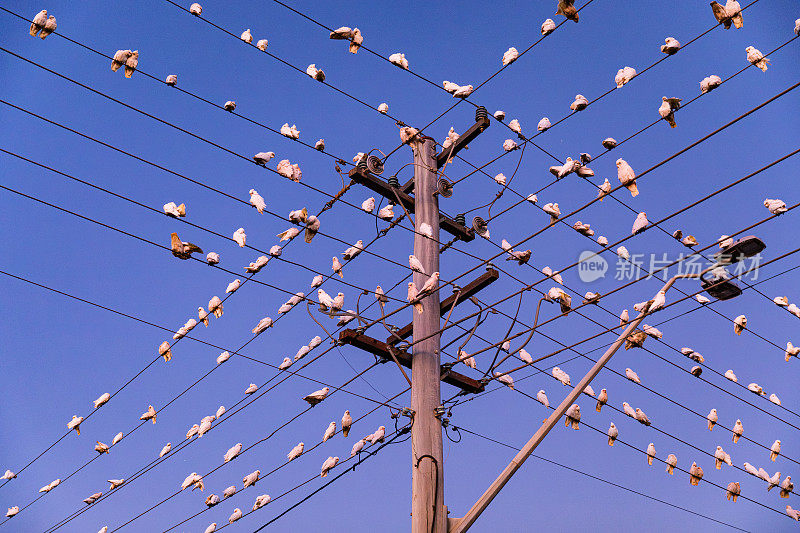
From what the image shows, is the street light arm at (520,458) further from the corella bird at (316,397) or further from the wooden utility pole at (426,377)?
the corella bird at (316,397)

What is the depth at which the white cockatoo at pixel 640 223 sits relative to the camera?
5.92 m

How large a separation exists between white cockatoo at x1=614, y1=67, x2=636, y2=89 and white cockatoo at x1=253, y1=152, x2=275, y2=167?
336 centimetres

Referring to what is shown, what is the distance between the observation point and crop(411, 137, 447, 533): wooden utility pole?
18.5 feet

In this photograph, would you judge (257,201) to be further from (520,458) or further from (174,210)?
(520,458)

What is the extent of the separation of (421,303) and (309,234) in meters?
1.29

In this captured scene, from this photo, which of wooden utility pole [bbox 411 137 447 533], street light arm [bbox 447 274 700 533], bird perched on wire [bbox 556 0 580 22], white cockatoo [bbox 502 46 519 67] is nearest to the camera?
street light arm [bbox 447 274 700 533]

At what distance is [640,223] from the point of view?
599 centimetres

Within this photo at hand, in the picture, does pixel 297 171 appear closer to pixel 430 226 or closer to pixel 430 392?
pixel 430 226

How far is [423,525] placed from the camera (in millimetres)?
5516

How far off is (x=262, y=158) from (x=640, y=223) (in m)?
3.54

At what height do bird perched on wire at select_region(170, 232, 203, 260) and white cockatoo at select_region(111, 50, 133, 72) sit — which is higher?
white cockatoo at select_region(111, 50, 133, 72)

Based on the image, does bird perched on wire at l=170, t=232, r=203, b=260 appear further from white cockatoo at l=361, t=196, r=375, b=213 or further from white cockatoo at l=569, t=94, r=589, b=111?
white cockatoo at l=569, t=94, r=589, b=111

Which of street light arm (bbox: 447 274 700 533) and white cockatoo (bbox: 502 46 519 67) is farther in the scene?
white cockatoo (bbox: 502 46 519 67)

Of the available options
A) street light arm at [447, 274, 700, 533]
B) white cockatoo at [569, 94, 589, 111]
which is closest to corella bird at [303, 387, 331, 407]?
street light arm at [447, 274, 700, 533]
